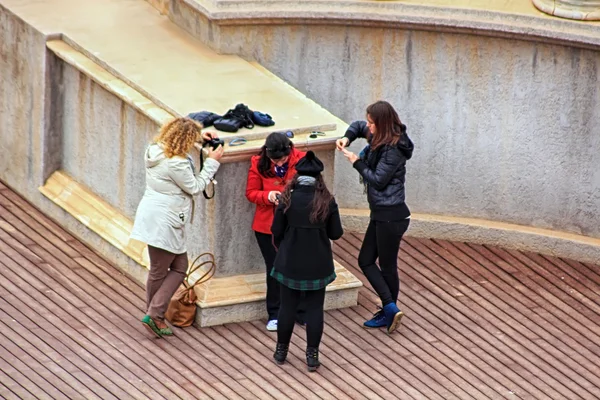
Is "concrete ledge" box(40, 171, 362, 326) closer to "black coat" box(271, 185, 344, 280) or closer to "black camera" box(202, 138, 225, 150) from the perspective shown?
"black coat" box(271, 185, 344, 280)

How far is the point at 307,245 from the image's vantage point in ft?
38.6

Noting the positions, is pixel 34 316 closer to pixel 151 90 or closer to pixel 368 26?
pixel 151 90

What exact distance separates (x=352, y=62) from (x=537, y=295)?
8.11ft

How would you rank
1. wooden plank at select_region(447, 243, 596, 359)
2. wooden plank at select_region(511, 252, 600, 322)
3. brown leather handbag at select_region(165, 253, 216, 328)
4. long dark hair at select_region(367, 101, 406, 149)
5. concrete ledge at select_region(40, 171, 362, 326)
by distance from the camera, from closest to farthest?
long dark hair at select_region(367, 101, 406, 149), brown leather handbag at select_region(165, 253, 216, 328), concrete ledge at select_region(40, 171, 362, 326), wooden plank at select_region(447, 243, 596, 359), wooden plank at select_region(511, 252, 600, 322)

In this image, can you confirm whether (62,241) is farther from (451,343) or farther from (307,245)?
(451,343)

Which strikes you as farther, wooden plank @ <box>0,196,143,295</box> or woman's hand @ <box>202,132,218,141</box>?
wooden plank @ <box>0,196,143,295</box>

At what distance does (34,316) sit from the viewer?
12.4m

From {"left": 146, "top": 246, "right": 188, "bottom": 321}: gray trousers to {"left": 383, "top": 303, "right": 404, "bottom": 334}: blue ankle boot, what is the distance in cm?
152

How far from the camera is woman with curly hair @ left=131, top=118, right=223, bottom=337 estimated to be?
11.9 m

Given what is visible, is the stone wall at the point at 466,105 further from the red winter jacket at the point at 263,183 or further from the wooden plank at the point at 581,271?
the red winter jacket at the point at 263,183

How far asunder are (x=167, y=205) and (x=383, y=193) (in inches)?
61.9

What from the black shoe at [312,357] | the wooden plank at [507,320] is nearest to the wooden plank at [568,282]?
the wooden plank at [507,320]

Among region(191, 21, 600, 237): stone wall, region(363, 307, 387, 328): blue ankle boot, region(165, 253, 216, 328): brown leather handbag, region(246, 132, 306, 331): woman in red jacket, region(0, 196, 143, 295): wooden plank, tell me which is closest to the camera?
region(246, 132, 306, 331): woman in red jacket

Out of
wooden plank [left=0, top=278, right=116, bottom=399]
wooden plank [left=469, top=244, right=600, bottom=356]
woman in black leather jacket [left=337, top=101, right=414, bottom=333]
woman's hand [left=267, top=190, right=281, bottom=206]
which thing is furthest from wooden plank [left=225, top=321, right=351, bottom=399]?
wooden plank [left=469, top=244, right=600, bottom=356]
